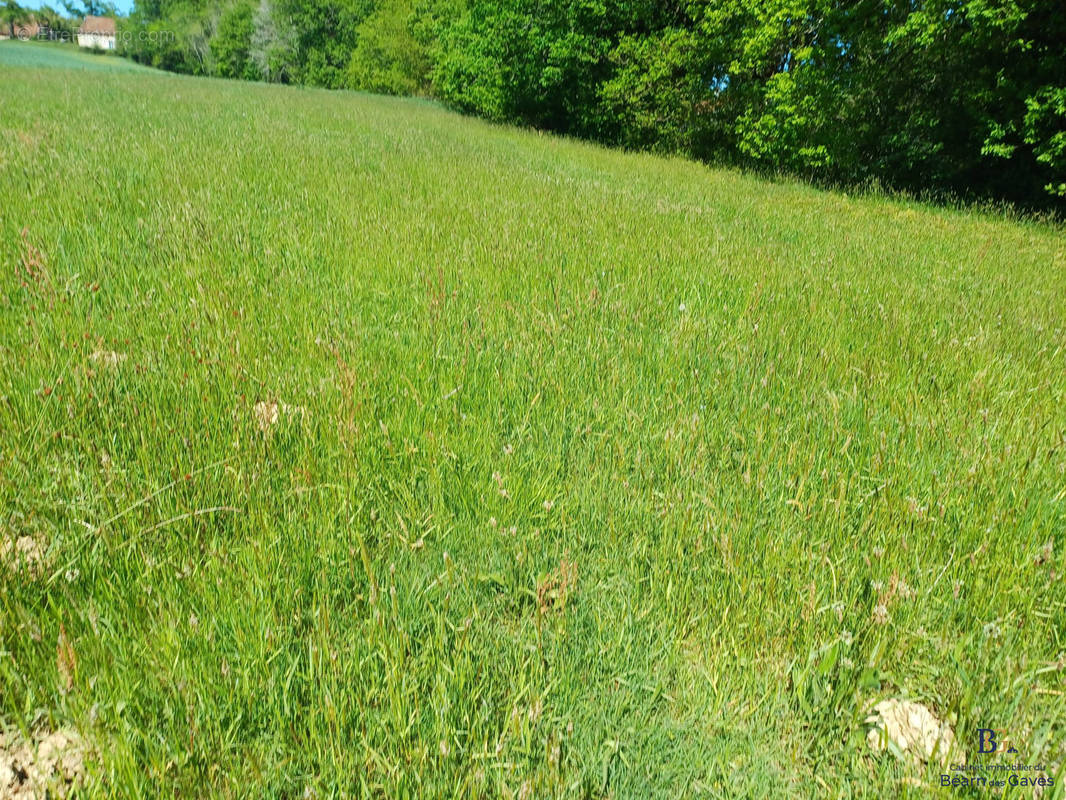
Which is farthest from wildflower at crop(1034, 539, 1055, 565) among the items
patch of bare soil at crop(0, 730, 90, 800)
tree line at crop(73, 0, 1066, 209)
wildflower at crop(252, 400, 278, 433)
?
tree line at crop(73, 0, 1066, 209)

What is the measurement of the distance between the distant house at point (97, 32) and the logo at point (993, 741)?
553ft

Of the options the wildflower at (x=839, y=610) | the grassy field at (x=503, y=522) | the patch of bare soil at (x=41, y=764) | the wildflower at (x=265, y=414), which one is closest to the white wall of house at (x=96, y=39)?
the grassy field at (x=503, y=522)

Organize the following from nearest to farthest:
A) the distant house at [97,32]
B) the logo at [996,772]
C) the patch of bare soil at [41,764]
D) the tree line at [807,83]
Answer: the patch of bare soil at [41,764]
the logo at [996,772]
the tree line at [807,83]
the distant house at [97,32]

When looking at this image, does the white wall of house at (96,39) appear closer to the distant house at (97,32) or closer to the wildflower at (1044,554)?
the distant house at (97,32)

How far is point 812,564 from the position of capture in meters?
1.85

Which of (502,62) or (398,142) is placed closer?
(398,142)

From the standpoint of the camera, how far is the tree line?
1150 cm

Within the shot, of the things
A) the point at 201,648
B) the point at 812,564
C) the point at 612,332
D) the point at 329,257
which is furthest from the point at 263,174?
the point at 812,564

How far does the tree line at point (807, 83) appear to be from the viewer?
453 inches

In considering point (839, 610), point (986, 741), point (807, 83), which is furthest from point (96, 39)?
point (986, 741)

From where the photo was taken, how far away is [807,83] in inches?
531

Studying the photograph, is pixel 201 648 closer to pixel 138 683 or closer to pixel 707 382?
pixel 138 683

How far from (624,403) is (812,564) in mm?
1159

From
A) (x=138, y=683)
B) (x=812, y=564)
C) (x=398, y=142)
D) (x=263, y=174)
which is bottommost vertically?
(x=138, y=683)
